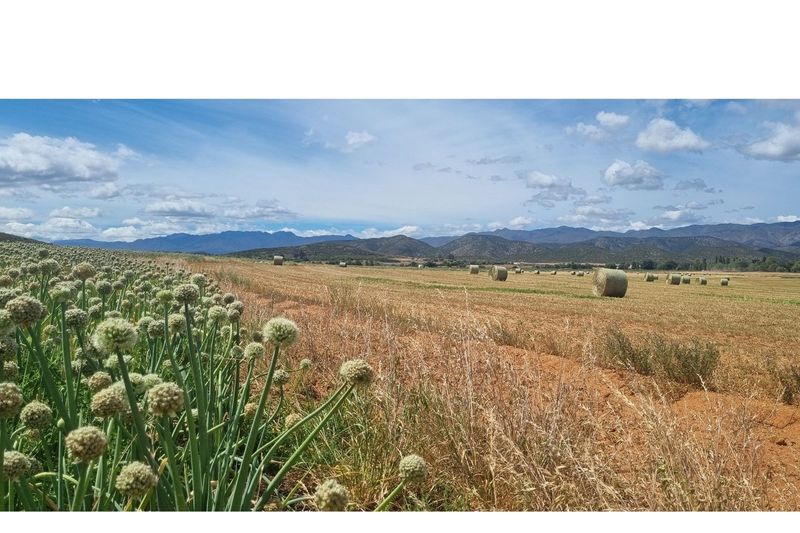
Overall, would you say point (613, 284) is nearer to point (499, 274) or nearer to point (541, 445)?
point (499, 274)

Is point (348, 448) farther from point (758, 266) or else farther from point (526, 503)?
point (758, 266)

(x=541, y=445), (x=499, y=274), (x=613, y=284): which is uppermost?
(x=541, y=445)

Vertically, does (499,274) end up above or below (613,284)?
below

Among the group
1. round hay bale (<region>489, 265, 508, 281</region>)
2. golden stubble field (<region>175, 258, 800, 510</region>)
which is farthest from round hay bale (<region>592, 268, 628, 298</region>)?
golden stubble field (<region>175, 258, 800, 510</region>)

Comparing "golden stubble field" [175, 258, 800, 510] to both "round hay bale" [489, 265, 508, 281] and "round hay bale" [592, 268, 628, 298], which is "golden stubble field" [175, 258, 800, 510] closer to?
"round hay bale" [592, 268, 628, 298]

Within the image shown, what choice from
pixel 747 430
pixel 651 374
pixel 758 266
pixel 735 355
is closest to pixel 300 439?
pixel 747 430

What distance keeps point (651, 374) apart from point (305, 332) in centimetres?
506

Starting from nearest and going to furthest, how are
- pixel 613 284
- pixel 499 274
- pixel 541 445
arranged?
pixel 541 445, pixel 613 284, pixel 499 274

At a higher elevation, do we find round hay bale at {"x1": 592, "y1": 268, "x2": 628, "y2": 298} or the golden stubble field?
the golden stubble field

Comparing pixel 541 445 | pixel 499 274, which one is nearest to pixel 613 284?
pixel 499 274

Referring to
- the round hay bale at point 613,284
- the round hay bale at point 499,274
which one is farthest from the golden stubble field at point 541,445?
the round hay bale at point 499,274

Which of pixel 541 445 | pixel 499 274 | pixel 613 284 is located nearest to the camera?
pixel 541 445

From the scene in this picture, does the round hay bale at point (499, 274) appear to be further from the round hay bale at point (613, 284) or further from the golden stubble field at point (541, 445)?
the golden stubble field at point (541, 445)

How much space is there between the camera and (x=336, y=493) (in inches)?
63.7
